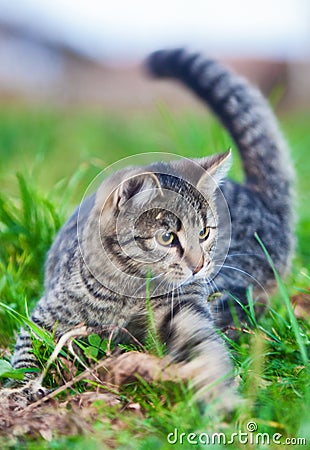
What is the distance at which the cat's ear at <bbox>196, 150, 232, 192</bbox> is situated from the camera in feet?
6.77

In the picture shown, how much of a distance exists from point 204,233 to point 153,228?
0.22 metres

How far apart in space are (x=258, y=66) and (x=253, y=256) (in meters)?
9.11

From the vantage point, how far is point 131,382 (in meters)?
1.87

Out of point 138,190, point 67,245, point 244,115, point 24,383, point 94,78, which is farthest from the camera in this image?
point 94,78

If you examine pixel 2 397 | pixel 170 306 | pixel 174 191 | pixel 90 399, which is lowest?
pixel 2 397

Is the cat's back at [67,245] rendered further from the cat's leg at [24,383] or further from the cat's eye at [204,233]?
the cat's eye at [204,233]

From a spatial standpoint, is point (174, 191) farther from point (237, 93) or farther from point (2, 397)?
point (237, 93)

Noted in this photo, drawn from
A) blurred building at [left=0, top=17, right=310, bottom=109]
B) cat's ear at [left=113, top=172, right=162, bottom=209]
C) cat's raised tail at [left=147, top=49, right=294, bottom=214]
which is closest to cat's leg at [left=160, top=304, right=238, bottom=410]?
cat's ear at [left=113, top=172, right=162, bottom=209]

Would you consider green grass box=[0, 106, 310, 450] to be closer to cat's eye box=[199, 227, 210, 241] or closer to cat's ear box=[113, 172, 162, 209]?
cat's eye box=[199, 227, 210, 241]

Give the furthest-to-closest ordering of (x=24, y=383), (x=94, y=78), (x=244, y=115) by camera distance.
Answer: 1. (x=94, y=78)
2. (x=244, y=115)
3. (x=24, y=383)

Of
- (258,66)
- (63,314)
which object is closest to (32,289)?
(63,314)

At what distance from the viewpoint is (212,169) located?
81.4 inches

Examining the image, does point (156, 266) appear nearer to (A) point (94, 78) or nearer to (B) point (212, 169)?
(B) point (212, 169)

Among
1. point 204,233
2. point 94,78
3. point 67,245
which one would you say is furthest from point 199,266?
point 94,78
